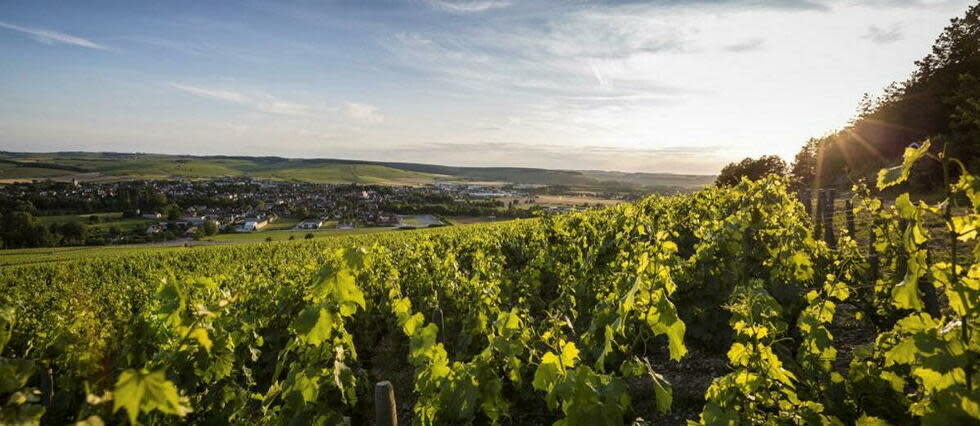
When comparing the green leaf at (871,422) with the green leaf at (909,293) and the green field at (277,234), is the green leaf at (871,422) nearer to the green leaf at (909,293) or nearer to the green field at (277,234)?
the green leaf at (909,293)

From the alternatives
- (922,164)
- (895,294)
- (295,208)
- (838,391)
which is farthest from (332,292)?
(295,208)

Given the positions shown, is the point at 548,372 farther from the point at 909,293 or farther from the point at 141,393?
the point at 141,393

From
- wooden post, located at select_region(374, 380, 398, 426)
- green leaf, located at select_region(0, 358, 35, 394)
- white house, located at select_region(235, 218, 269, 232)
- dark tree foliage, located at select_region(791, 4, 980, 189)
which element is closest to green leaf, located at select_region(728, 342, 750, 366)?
wooden post, located at select_region(374, 380, 398, 426)

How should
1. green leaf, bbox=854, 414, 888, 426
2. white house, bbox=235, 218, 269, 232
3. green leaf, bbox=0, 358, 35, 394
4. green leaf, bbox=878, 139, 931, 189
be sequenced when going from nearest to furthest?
1. green leaf, bbox=0, 358, 35, 394
2. green leaf, bbox=878, 139, 931, 189
3. green leaf, bbox=854, 414, 888, 426
4. white house, bbox=235, 218, 269, 232

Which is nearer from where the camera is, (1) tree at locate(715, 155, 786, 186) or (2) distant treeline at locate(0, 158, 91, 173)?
(1) tree at locate(715, 155, 786, 186)

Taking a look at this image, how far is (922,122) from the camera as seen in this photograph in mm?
29578

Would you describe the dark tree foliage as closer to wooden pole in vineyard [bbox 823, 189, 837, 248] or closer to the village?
wooden pole in vineyard [bbox 823, 189, 837, 248]

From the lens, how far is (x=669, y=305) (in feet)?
8.06

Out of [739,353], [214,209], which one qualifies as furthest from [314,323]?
[214,209]

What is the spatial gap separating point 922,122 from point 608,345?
38.8 m

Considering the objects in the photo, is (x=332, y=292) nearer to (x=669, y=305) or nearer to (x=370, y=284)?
(x=669, y=305)

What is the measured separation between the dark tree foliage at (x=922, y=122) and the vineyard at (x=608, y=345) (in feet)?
69.3

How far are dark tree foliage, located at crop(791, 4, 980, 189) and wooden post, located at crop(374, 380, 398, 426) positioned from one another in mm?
25566

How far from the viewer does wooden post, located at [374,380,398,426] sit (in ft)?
9.55
